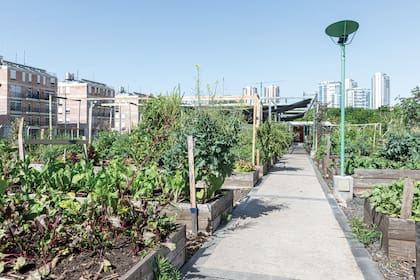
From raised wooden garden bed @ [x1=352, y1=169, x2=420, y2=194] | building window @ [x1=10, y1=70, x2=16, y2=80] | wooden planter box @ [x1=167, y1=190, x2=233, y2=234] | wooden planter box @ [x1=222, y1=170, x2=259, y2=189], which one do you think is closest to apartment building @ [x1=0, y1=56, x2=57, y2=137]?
building window @ [x1=10, y1=70, x2=16, y2=80]

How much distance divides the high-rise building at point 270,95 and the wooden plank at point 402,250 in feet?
27.5

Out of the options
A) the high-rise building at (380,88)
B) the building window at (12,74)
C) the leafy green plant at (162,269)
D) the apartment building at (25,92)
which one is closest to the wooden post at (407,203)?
the leafy green plant at (162,269)

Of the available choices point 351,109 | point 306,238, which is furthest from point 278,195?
point 351,109

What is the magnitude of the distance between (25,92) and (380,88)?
236ft

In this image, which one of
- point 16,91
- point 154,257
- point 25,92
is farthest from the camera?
point 25,92

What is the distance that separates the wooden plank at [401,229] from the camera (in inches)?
126

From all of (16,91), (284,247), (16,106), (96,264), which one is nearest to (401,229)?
(284,247)

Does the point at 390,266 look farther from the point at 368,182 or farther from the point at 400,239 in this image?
the point at 368,182

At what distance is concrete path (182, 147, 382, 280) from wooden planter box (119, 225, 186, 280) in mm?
161

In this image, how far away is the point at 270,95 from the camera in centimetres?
2512

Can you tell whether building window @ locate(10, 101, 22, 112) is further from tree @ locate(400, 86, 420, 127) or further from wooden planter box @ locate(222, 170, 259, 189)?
tree @ locate(400, 86, 420, 127)

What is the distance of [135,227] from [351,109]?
44545mm

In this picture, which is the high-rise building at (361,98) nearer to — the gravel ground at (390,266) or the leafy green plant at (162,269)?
the gravel ground at (390,266)

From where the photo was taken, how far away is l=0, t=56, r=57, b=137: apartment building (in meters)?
50.4
